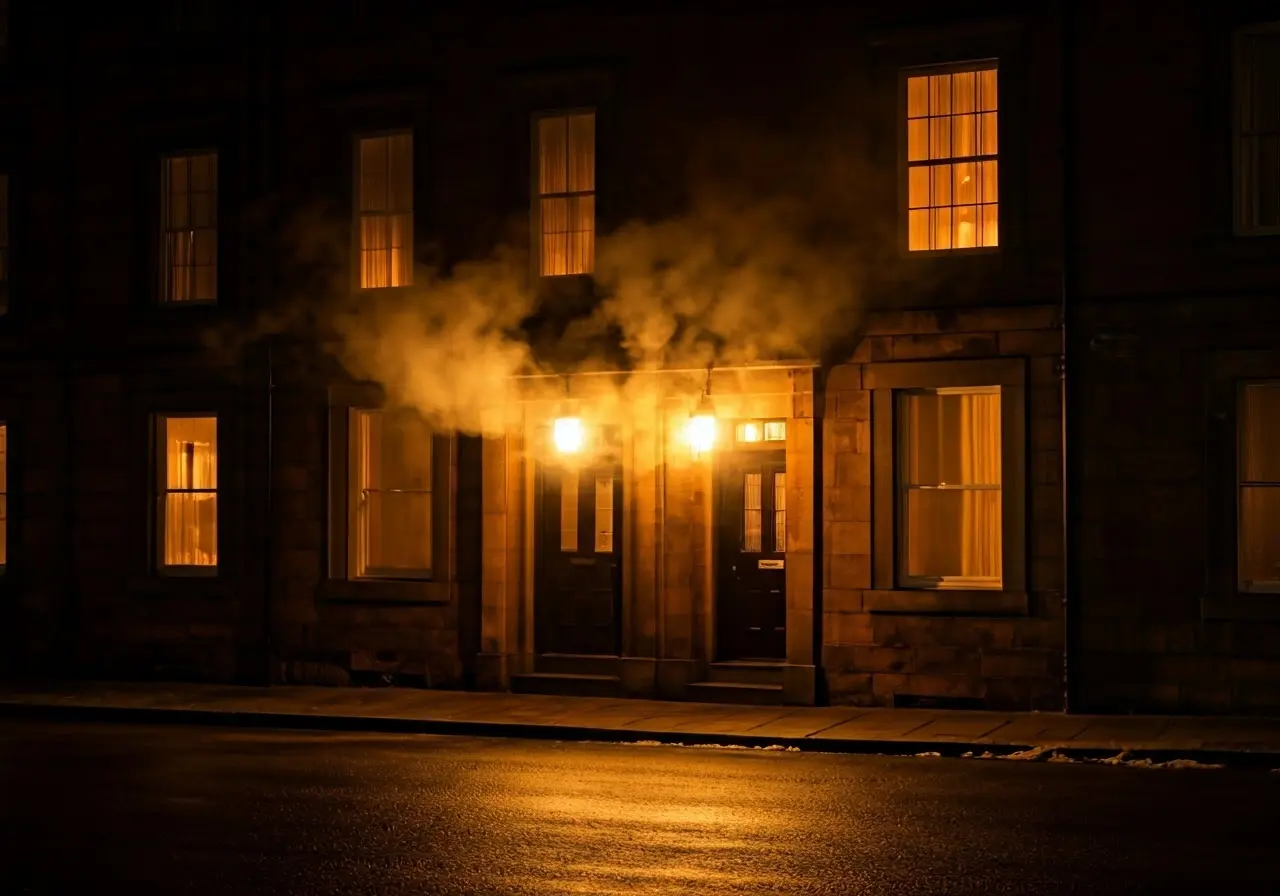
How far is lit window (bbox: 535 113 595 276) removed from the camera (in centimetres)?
1838

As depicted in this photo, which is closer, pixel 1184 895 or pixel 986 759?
pixel 1184 895

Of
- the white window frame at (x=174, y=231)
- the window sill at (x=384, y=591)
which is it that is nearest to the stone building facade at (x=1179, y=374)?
the window sill at (x=384, y=591)

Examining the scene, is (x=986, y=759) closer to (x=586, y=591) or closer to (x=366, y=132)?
(x=586, y=591)

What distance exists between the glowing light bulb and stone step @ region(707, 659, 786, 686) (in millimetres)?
2753

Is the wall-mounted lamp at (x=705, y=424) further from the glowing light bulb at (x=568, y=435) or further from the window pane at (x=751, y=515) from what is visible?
the glowing light bulb at (x=568, y=435)

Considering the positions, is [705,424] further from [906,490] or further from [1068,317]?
[1068,317]

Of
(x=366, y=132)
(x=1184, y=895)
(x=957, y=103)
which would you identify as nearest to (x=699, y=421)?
(x=957, y=103)

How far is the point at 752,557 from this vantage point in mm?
17891

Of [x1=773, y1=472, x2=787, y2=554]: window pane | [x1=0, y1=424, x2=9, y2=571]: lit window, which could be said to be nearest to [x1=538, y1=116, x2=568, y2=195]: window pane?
[x1=773, y1=472, x2=787, y2=554]: window pane

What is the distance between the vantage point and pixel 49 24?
21078 millimetres

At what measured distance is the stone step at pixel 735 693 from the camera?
1720cm

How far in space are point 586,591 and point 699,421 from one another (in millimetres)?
2440

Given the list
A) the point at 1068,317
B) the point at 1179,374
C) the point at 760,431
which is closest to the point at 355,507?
the point at 760,431

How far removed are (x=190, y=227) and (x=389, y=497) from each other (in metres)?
4.23
